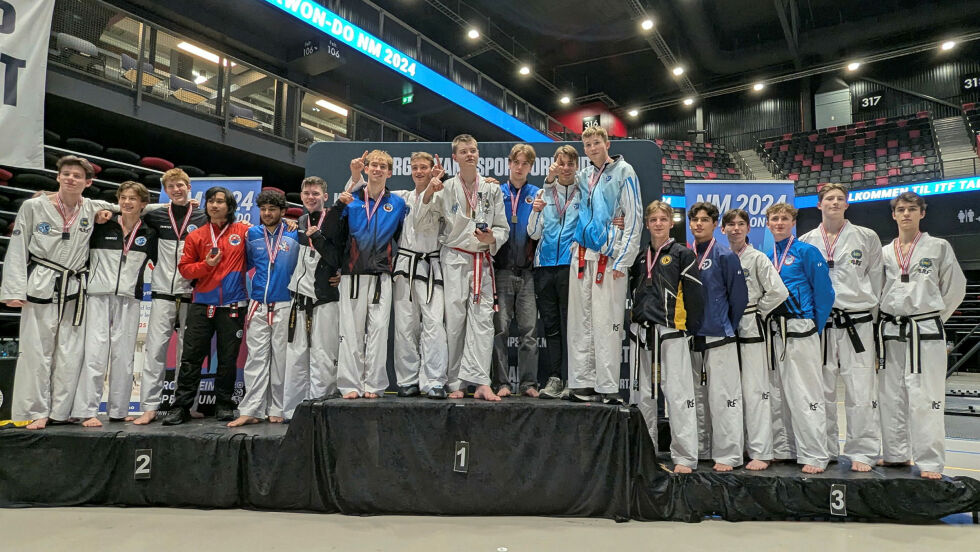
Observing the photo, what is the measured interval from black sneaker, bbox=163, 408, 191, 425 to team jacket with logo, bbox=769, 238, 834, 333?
14.9 feet

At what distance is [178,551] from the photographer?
2.84 m

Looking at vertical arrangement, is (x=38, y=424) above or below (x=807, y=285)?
below

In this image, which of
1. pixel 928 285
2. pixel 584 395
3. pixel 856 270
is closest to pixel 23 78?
pixel 584 395

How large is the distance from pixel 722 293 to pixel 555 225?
1278mm

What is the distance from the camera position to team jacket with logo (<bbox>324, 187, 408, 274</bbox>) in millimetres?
3934

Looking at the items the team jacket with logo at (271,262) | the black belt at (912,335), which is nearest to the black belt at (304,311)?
the team jacket with logo at (271,262)

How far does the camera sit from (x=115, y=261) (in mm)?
4168

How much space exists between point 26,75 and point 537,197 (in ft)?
15.3

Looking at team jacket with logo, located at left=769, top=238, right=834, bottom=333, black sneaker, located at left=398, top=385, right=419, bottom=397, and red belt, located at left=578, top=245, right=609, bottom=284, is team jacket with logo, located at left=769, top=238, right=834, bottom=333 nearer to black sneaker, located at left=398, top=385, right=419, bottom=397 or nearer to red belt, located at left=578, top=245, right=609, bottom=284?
red belt, located at left=578, top=245, right=609, bottom=284

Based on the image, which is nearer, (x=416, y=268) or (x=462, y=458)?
(x=462, y=458)

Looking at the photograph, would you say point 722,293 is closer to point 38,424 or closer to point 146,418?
point 146,418

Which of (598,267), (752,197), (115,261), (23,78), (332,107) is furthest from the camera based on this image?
(332,107)

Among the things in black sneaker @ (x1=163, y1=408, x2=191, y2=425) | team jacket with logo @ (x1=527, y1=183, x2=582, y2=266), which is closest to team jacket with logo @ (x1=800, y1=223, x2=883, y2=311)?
team jacket with logo @ (x1=527, y1=183, x2=582, y2=266)

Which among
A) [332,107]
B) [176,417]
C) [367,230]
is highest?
[332,107]
